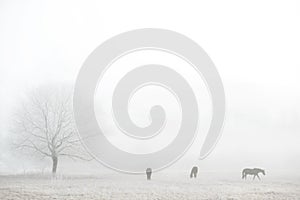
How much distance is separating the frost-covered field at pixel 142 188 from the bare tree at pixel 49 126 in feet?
2.26

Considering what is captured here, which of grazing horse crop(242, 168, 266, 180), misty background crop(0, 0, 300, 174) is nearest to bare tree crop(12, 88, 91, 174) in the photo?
misty background crop(0, 0, 300, 174)

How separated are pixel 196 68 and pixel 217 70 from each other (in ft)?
2.15

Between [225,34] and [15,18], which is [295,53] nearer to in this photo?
[225,34]

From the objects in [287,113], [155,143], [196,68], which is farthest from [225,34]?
[155,143]

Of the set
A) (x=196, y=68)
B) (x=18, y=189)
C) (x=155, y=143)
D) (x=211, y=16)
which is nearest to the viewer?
(x=18, y=189)

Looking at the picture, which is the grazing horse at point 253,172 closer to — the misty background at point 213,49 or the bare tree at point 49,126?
the misty background at point 213,49

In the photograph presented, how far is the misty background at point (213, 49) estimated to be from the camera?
932 cm

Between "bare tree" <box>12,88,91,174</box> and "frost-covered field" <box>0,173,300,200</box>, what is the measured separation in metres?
0.69

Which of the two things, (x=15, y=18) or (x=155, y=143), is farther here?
(x=15, y=18)

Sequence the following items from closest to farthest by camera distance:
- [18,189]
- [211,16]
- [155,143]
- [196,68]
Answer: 1. [18,189]
2. [155,143]
3. [196,68]
4. [211,16]

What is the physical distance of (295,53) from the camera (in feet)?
32.9

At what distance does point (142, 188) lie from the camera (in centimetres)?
823

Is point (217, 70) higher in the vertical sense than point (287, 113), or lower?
higher

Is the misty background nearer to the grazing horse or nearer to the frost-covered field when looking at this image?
the grazing horse
